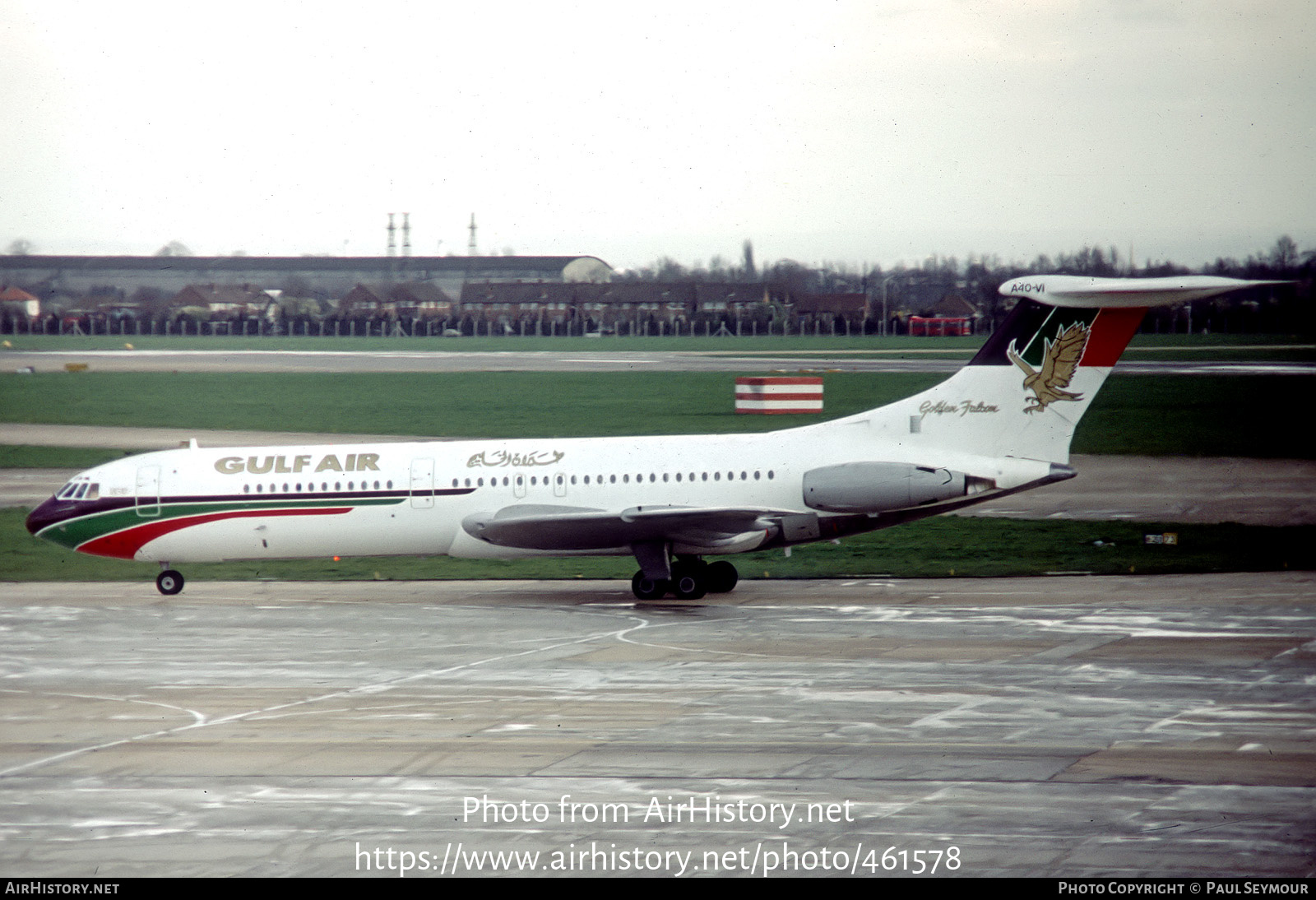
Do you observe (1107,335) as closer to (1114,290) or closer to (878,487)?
(1114,290)

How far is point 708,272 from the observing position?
2913 inches

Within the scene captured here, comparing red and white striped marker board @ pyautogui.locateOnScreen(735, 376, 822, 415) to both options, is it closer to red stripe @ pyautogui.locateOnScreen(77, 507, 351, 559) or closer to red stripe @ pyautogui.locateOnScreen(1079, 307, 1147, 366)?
red stripe @ pyautogui.locateOnScreen(1079, 307, 1147, 366)

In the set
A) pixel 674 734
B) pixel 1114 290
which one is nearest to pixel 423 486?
pixel 674 734

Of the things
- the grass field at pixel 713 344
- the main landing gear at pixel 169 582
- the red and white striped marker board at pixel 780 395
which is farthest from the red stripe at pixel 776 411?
the main landing gear at pixel 169 582

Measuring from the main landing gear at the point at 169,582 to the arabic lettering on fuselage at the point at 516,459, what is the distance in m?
7.20

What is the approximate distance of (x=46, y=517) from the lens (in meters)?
29.8

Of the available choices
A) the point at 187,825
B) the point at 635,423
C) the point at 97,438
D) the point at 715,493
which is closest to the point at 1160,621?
the point at 715,493

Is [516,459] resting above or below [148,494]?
above

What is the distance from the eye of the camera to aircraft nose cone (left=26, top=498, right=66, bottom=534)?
97.8 feet

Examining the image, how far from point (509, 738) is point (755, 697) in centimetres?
394

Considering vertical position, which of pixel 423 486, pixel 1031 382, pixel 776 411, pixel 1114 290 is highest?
pixel 1114 290

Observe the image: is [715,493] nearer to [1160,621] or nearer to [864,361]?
[1160,621]

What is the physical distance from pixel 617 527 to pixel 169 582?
1036 centimetres

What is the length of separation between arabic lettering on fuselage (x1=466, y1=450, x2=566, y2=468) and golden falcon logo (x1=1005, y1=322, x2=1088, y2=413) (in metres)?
9.85
